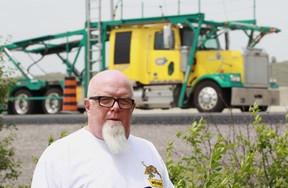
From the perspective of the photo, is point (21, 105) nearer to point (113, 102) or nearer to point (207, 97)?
point (207, 97)

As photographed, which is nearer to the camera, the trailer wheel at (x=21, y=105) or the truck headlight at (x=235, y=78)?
the truck headlight at (x=235, y=78)

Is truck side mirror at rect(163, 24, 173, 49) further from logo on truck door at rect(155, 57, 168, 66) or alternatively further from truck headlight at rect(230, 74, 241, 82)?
truck headlight at rect(230, 74, 241, 82)

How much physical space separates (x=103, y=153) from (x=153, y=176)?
0.25 meters

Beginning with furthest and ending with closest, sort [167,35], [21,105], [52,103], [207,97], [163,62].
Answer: [21,105] → [52,103] → [163,62] → [167,35] → [207,97]

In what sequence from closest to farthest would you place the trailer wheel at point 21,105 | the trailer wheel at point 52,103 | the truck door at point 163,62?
the truck door at point 163,62, the trailer wheel at point 52,103, the trailer wheel at point 21,105

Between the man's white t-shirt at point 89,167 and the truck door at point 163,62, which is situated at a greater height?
the truck door at point 163,62

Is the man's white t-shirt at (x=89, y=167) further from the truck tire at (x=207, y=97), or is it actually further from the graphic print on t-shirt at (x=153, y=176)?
the truck tire at (x=207, y=97)

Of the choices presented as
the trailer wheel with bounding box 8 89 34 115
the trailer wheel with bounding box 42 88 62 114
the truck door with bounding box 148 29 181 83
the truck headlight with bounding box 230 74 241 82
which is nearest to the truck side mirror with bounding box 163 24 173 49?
the truck door with bounding box 148 29 181 83

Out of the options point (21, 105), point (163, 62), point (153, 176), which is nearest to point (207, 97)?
point (163, 62)

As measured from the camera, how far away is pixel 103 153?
3.10 m

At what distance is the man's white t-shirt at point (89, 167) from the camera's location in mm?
3002

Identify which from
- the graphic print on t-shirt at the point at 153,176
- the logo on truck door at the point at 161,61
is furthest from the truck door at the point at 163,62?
the graphic print on t-shirt at the point at 153,176

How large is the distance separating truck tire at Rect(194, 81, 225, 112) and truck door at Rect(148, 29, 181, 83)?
887 millimetres

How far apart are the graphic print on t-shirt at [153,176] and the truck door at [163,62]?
526 inches
